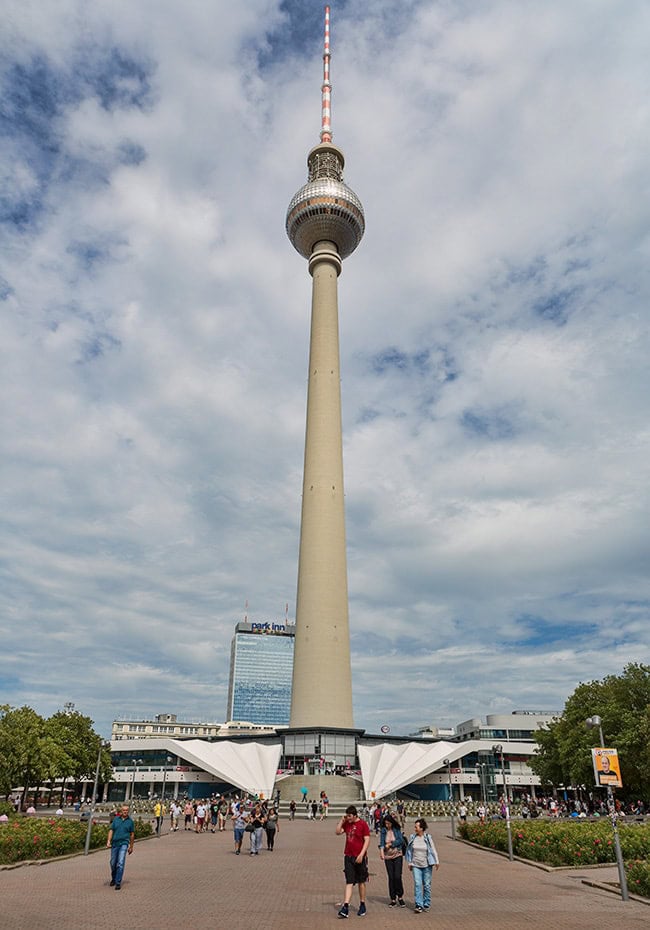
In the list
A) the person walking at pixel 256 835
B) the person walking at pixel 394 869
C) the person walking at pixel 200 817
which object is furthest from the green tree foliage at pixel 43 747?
the person walking at pixel 394 869

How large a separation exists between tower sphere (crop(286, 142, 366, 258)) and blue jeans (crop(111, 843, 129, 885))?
85.5m

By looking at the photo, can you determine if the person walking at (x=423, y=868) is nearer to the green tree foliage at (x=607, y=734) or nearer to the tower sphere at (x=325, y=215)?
the green tree foliage at (x=607, y=734)

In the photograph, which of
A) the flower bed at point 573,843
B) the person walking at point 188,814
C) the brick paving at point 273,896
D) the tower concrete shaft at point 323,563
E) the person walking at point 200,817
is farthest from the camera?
the tower concrete shaft at point 323,563

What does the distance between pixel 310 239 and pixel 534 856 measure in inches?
3291

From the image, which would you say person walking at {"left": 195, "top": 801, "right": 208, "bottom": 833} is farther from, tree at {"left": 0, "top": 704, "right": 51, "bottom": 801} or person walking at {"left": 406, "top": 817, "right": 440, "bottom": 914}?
person walking at {"left": 406, "top": 817, "right": 440, "bottom": 914}

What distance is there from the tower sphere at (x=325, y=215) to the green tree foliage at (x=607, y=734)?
64.4 m

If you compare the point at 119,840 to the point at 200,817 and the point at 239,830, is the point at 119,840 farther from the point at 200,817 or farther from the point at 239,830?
the point at 200,817

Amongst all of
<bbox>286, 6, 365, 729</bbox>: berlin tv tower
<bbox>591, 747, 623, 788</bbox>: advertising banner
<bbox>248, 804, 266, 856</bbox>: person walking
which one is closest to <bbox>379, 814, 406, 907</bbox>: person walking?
<bbox>591, 747, 623, 788</bbox>: advertising banner

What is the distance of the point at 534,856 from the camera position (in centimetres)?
2581

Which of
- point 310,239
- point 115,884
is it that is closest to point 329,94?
point 310,239

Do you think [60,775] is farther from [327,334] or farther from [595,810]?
[327,334]

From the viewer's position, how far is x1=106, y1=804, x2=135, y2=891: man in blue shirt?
57.0ft

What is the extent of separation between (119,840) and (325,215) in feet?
282

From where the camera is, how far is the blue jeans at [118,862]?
1773 centimetres
